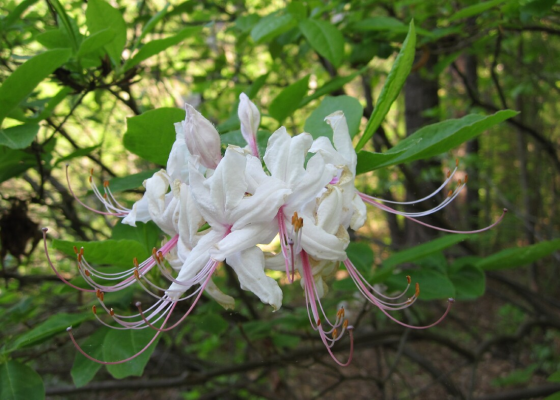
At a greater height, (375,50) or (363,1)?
(363,1)

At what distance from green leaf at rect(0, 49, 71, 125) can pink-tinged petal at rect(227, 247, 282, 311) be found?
22.0 inches

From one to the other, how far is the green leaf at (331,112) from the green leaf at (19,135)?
1.99 feet

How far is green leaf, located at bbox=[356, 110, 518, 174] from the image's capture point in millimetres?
889

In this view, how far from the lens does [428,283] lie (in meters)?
1.34

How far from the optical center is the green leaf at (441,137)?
2.92 feet

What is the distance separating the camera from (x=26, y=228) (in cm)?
160

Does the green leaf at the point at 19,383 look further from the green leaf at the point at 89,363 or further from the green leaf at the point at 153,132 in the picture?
the green leaf at the point at 153,132

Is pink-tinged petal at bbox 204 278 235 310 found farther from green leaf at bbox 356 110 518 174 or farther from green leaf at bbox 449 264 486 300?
green leaf at bbox 449 264 486 300

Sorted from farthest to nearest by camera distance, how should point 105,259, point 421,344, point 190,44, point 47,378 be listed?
1. point 421,344
2. point 190,44
3. point 47,378
4. point 105,259

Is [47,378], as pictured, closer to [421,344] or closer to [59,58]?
[59,58]

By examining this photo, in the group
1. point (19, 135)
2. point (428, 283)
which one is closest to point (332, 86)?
point (428, 283)

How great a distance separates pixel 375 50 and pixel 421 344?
3760 millimetres

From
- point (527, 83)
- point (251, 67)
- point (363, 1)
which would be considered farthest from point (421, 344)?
point (363, 1)

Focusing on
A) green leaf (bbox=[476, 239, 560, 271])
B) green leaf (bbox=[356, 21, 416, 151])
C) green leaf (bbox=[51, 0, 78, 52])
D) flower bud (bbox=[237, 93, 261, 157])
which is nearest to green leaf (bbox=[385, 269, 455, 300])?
green leaf (bbox=[476, 239, 560, 271])
